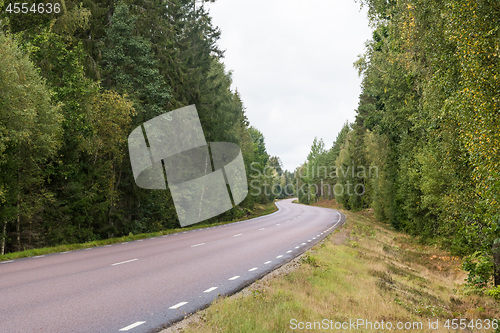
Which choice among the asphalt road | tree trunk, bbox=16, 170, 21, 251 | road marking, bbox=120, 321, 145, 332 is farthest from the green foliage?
road marking, bbox=120, 321, 145, 332

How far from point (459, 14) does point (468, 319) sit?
24.1ft

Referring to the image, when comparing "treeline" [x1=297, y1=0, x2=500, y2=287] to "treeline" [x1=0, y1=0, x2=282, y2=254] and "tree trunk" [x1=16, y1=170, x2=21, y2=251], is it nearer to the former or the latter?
"treeline" [x1=0, y1=0, x2=282, y2=254]

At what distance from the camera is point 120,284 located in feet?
27.5

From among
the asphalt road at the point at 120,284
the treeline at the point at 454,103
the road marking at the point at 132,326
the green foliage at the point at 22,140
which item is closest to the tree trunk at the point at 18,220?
the green foliage at the point at 22,140

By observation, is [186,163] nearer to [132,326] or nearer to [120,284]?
[120,284]

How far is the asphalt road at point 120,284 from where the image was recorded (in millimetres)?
5910

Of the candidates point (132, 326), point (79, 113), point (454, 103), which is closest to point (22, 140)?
point (79, 113)

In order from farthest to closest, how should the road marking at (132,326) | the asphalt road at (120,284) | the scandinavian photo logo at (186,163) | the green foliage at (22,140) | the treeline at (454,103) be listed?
the scandinavian photo logo at (186,163) → the green foliage at (22,140) → the treeline at (454,103) → the asphalt road at (120,284) → the road marking at (132,326)

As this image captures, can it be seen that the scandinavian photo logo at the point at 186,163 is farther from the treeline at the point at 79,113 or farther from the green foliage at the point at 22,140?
the green foliage at the point at 22,140

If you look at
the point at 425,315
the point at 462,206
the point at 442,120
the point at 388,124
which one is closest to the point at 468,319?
the point at 425,315

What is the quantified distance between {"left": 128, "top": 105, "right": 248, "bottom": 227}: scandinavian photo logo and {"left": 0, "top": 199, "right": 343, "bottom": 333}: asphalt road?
9.16 m

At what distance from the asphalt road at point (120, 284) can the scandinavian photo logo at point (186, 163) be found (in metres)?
9.16

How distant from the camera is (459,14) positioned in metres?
8.44

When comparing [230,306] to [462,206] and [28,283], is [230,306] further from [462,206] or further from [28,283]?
[462,206]
